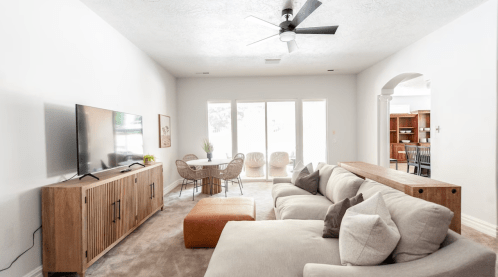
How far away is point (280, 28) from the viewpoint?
294 cm

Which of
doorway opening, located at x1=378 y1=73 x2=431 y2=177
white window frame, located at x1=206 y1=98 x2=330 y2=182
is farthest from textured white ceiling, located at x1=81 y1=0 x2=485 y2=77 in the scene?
doorway opening, located at x1=378 y1=73 x2=431 y2=177

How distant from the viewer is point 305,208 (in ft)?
8.55

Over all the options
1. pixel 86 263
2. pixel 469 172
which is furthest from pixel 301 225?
pixel 469 172

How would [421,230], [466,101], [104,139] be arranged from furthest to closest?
[466,101]
[104,139]
[421,230]

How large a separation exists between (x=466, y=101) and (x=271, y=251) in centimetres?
339

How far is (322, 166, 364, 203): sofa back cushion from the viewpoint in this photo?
2.40 metres

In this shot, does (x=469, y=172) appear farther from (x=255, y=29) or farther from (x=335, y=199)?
(x=255, y=29)

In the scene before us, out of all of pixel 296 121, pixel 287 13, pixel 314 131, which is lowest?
pixel 314 131

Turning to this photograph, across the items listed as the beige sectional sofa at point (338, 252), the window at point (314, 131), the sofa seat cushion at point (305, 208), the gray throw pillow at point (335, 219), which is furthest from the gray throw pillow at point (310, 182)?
the window at point (314, 131)

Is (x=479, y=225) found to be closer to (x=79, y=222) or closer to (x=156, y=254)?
(x=156, y=254)

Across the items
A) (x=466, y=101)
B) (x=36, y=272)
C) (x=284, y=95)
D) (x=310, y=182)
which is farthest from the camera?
(x=284, y=95)

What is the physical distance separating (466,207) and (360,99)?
11.4ft

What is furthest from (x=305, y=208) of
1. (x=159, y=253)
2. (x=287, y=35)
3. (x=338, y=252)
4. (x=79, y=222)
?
(x=79, y=222)

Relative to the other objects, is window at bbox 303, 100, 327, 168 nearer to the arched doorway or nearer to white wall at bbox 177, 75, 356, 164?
white wall at bbox 177, 75, 356, 164
